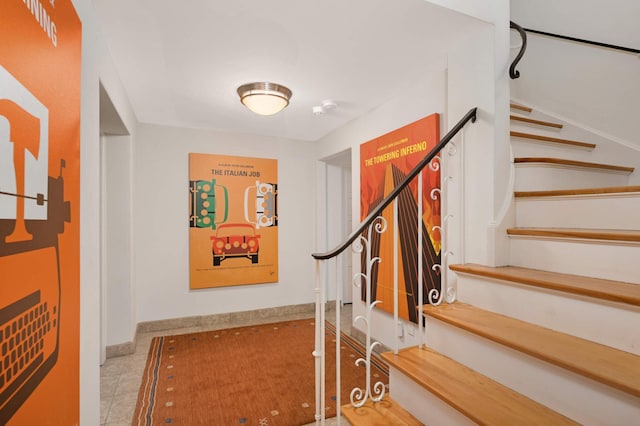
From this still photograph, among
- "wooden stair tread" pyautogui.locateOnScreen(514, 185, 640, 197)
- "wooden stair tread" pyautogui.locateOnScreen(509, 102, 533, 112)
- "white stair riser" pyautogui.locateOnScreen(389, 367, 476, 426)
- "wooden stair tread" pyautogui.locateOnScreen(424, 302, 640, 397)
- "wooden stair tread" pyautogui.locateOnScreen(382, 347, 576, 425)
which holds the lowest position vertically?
"white stair riser" pyautogui.locateOnScreen(389, 367, 476, 426)

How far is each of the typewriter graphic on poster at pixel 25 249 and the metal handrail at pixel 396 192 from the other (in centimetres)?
100

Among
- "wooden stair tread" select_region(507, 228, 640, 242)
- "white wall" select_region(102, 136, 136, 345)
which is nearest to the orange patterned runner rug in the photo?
"white wall" select_region(102, 136, 136, 345)

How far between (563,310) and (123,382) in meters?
3.10

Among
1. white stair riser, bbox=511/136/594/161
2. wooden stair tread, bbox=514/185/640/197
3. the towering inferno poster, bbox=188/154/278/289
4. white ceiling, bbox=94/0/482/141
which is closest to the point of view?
wooden stair tread, bbox=514/185/640/197

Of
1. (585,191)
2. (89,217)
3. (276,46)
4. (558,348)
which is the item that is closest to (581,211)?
(585,191)

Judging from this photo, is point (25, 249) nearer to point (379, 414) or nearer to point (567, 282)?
point (379, 414)

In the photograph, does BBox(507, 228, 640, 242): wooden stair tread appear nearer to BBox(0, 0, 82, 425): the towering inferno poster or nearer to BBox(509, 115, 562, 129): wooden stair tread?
BBox(509, 115, 562, 129): wooden stair tread

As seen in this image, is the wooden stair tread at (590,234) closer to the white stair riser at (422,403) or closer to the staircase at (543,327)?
the staircase at (543,327)

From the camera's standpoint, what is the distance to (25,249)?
→ 0.84 meters

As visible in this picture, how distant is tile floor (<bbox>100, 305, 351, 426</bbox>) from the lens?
2.13 metres

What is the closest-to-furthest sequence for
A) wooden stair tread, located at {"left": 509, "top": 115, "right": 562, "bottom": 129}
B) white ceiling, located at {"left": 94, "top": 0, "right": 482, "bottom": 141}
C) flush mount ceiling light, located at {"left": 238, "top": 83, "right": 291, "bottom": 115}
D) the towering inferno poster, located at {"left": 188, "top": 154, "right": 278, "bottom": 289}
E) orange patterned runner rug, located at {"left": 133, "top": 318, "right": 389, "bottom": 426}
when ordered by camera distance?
white ceiling, located at {"left": 94, "top": 0, "right": 482, "bottom": 141} < orange patterned runner rug, located at {"left": 133, "top": 318, "right": 389, "bottom": 426} < wooden stair tread, located at {"left": 509, "top": 115, "right": 562, "bottom": 129} < flush mount ceiling light, located at {"left": 238, "top": 83, "right": 291, "bottom": 115} < the towering inferno poster, located at {"left": 188, "top": 154, "right": 278, "bottom": 289}

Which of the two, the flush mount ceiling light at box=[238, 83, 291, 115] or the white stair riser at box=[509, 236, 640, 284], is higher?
the flush mount ceiling light at box=[238, 83, 291, 115]

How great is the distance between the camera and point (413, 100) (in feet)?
8.84

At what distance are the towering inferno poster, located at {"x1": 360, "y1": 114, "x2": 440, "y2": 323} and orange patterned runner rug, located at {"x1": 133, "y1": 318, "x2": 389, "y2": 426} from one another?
0.75 m
